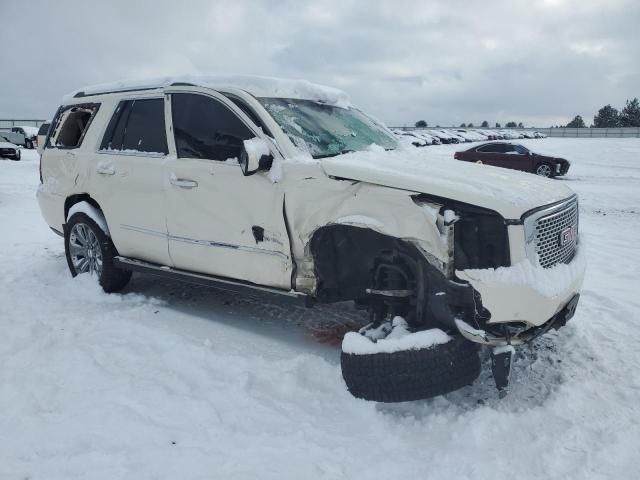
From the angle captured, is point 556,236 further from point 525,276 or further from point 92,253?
point 92,253

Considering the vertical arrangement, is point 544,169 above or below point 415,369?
below

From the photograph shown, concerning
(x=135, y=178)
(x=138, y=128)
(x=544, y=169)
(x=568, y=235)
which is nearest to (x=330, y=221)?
(x=568, y=235)

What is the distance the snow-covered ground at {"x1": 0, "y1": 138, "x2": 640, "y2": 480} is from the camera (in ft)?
8.67

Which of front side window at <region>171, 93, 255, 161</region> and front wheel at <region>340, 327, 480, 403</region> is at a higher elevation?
front side window at <region>171, 93, 255, 161</region>

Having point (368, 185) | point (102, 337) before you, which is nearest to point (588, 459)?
point (368, 185)

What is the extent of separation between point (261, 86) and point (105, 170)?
5.69ft

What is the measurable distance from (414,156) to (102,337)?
2737mm

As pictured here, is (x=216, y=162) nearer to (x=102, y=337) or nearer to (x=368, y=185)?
(x=368, y=185)

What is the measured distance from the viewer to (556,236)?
327 centimetres

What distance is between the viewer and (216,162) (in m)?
4.00

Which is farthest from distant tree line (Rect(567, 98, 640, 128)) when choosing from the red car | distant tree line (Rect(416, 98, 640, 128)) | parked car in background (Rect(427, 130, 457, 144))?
the red car

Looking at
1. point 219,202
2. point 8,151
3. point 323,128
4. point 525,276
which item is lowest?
point 525,276

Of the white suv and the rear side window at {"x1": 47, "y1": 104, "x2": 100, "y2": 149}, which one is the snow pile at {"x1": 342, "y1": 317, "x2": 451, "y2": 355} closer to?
the white suv

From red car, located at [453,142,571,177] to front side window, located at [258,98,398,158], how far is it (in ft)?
44.3
